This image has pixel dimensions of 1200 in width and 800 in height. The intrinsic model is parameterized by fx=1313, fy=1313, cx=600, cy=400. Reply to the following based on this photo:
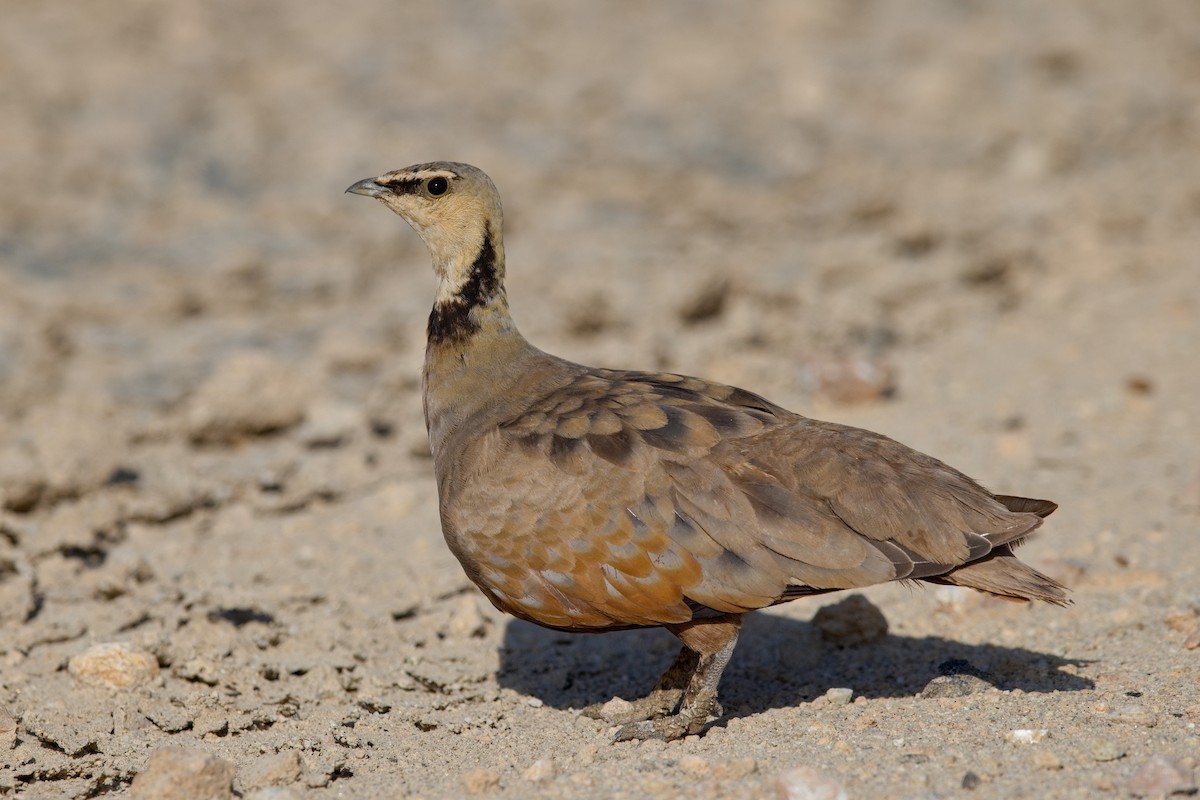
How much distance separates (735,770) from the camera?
16.7 ft

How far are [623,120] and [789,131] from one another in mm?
1648

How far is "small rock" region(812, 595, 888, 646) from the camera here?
6766 millimetres

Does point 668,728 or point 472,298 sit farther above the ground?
point 472,298

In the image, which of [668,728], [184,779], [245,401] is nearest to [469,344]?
[668,728]

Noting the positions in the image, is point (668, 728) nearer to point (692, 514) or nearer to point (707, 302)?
point (692, 514)

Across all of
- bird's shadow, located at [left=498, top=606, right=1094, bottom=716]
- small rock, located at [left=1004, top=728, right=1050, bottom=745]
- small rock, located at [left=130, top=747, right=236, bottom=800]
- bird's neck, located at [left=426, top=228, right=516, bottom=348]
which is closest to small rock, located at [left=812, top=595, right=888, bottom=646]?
bird's shadow, located at [left=498, top=606, right=1094, bottom=716]

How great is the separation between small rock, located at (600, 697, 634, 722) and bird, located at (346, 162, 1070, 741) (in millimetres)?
66

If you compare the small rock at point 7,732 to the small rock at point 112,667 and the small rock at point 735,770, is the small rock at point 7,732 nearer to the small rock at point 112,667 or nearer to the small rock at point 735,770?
the small rock at point 112,667

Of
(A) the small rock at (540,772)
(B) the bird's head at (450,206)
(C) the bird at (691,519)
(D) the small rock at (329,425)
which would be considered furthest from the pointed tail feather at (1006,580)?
(D) the small rock at (329,425)

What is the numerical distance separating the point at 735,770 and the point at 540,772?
787mm

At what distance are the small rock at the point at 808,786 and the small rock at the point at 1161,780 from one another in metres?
1.03

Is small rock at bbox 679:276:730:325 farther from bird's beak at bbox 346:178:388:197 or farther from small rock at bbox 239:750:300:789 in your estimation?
small rock at bbox 239:750:300:789

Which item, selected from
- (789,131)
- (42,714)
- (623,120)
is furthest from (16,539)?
(789,131)

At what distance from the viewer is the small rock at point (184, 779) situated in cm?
508
